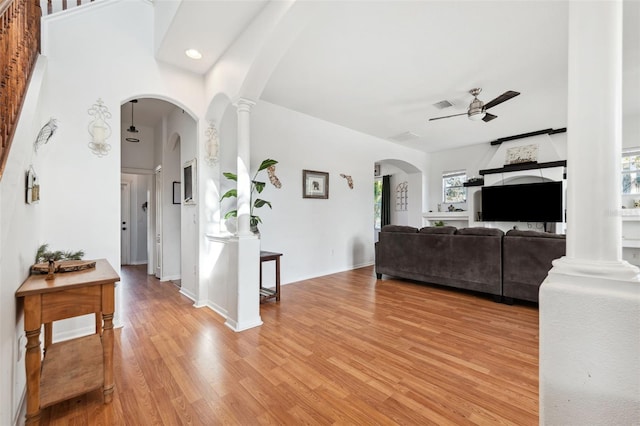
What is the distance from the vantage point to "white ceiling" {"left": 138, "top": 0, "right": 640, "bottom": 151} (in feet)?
7.87

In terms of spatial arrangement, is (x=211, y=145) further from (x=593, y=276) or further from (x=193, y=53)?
(x=593, y=276)

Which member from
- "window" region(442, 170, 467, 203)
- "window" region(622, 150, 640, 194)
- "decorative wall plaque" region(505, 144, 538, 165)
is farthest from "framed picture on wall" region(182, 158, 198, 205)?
"window" region(622, 150, 640, 194)

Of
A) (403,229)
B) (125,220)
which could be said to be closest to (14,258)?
(403,229)

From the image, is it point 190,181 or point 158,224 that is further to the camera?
point 158,224

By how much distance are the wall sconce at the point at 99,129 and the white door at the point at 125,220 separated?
14.7ft

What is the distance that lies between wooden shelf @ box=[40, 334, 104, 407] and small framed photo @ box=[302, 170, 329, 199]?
3326 millimetres

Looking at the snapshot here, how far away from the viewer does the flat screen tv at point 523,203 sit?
5.70m

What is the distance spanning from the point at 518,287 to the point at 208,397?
136 inches

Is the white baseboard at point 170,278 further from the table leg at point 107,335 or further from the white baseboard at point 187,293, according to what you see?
the table leg at point 107,335

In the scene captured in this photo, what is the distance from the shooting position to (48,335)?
2.04 m

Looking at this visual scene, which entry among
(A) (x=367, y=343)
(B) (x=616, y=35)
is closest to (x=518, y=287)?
(A) (x=367, y=343)

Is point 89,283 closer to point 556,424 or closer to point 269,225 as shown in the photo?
point 556,424

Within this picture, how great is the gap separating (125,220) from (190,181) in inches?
162

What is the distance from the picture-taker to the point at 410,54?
3.03m
